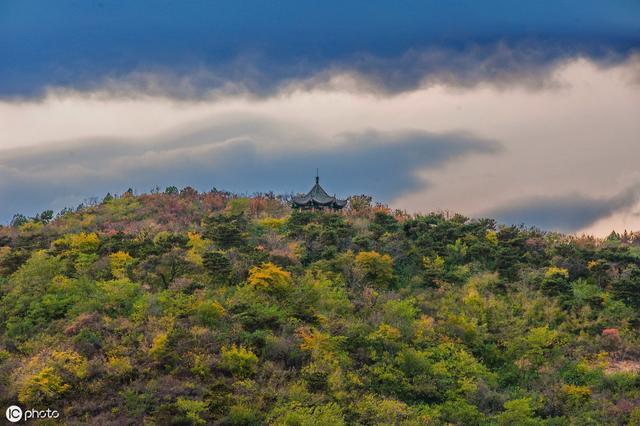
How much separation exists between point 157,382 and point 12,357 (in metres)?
10.0

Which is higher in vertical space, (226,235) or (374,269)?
(226,235)

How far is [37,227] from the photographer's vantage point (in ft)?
254

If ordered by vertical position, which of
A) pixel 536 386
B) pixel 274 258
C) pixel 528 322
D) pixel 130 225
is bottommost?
pixel 536 386

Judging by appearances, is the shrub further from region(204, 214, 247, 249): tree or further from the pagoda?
the pagoda

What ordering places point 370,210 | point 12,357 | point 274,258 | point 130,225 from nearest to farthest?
point 12,357, point 274,258, point 130,225, point 370,210

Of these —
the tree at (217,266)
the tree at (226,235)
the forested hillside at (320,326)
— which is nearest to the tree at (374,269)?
the forested hillside at (320,326)

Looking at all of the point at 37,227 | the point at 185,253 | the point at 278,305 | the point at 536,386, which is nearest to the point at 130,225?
the point at 37,227

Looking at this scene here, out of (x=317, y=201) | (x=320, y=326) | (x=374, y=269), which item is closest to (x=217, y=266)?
(x=320, y=326)

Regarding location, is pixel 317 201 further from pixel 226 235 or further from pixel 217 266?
pixel 217 266

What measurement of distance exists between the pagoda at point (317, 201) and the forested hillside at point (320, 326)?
38.2 feet

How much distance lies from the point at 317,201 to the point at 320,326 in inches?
1318

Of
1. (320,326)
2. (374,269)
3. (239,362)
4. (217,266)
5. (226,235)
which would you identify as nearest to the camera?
(239,362)

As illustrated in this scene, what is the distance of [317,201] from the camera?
8344cm

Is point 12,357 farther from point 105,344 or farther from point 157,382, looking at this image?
point 157,382
